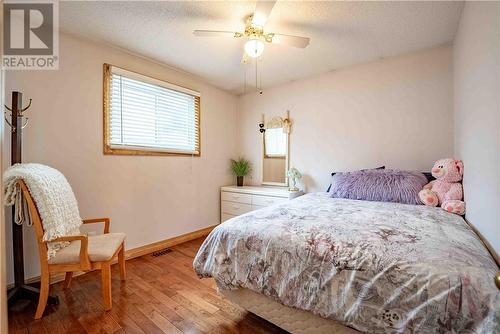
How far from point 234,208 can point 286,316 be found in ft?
7.16

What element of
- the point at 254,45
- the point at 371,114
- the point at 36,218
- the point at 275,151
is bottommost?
the point at 36,218

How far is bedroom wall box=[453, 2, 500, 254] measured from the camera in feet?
3.24

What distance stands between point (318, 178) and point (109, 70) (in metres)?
2.85

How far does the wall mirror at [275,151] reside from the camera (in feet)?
11.2

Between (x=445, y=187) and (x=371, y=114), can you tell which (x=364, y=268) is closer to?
(x=445, y=187)

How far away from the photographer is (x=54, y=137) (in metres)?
1.99

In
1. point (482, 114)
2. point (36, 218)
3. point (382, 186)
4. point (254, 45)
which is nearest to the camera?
point (482, 114)

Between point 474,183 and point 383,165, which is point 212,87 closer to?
point 383,165

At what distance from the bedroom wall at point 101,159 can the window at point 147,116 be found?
0.10m

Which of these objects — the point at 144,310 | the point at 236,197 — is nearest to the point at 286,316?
the point at 144,310

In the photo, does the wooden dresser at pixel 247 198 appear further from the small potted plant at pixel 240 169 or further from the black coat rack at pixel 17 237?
the black coat rack at pixel 17 237

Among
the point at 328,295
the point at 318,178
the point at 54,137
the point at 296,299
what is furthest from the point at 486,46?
the point at 54,137

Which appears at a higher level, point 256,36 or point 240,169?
point 256,36

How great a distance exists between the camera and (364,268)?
3.21 ft
